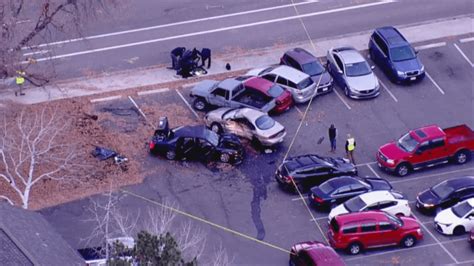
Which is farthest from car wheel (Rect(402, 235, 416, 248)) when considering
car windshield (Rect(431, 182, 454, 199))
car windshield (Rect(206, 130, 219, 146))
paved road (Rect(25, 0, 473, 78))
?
paved road (Rect(25, 0, 473, 78))

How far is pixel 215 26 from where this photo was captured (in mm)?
52688

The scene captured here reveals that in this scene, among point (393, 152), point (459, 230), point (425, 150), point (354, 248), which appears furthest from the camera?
point (393, 152)

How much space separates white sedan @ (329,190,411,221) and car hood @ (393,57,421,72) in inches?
375

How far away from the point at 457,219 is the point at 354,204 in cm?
380

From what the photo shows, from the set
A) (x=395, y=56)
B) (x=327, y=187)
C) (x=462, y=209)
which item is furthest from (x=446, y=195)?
(x=395, y=56)

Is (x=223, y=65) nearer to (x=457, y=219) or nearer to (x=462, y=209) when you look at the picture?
(x=462, y=209)

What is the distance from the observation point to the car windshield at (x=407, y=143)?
4228cm

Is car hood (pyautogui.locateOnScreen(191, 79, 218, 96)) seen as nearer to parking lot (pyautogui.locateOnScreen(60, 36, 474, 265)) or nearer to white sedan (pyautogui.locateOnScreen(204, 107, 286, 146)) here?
parking lot (pyautogui.locateOnScreen(60, 36, 474, 265))

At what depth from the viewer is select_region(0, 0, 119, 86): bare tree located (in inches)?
1790

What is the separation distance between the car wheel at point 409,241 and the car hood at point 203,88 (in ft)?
40.0

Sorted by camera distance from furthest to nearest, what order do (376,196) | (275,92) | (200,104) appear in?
(200,104) < (275,92) < (376,196)

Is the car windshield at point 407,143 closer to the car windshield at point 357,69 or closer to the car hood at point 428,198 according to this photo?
the car hood at point 428,198

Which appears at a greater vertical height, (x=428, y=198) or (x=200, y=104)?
(x=200, y=104)

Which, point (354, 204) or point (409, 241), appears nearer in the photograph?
point (409, 241)
